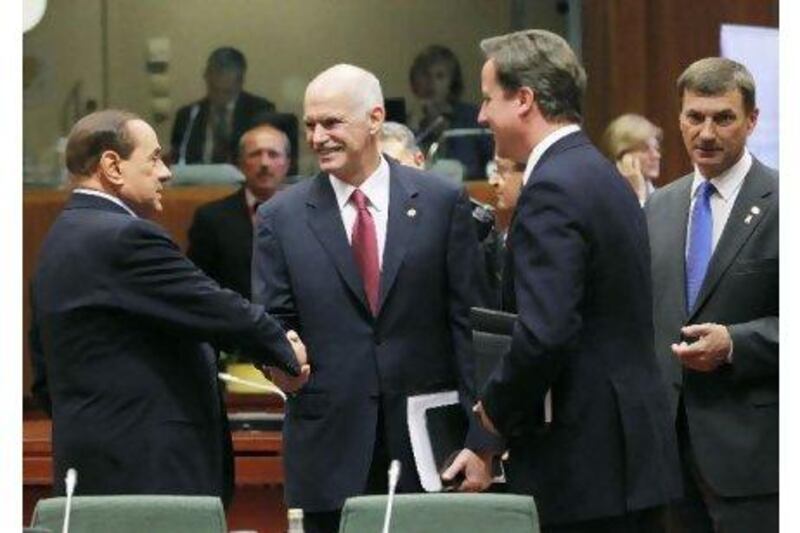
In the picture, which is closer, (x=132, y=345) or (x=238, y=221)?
(x=132, y=345)

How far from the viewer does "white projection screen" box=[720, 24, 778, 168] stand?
8.84 metres

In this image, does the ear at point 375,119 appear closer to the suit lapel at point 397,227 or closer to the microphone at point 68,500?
the suit lapel at point 397,227

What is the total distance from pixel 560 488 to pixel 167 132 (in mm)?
5150

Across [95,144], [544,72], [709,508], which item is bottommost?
[709,508]

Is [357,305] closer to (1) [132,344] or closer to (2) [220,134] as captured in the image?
(1) [132,344]

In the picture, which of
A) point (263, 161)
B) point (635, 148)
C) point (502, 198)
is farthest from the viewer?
point (263, 161)

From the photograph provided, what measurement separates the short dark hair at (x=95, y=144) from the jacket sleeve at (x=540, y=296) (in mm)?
1180

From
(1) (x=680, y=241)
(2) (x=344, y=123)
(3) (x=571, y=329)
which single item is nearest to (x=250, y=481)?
(2) (x=344, y=123)

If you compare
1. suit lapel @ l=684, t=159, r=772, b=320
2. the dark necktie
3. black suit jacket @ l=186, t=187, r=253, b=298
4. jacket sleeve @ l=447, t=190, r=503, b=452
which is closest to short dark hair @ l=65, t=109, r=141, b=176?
jacket sleeve @ l=447, t=190, r=503, b=452

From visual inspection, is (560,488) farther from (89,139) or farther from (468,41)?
(468,41)

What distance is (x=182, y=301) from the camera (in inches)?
206

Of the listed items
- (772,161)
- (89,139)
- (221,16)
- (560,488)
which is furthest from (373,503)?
(221,16)

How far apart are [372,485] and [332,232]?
0.63 metres

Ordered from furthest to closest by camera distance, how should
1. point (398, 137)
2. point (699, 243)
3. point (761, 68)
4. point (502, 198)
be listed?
point (761, 68)
point (398, 137)
point (502, 198)
point (699, 243)
